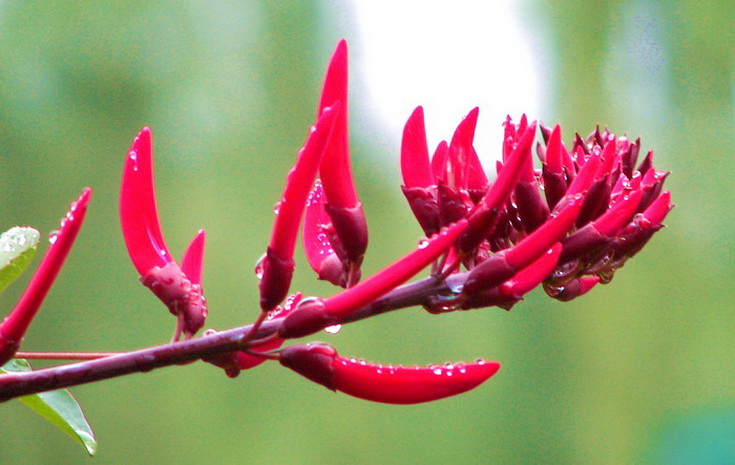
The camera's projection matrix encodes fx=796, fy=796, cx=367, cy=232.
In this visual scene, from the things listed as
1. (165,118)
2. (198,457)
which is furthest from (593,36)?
(198,457)

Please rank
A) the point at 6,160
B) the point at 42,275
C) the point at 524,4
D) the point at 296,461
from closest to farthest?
the point at 42,275 < the point at 6,160 < the point at 296,461 < the point at 524,4

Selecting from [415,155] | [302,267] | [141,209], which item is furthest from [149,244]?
[302,267]

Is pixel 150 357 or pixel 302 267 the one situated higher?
pixel 302 267

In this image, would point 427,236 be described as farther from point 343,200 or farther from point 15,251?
point 15,251

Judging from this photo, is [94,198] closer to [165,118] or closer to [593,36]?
[165,118]

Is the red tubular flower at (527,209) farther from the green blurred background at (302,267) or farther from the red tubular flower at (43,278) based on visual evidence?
the green blurred background at (302,267)

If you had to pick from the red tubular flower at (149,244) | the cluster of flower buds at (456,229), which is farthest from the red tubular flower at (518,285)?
the red tubular flower at (149,244)

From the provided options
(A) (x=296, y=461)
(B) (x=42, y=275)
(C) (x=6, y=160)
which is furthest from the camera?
(A) (x=296, y=461)
